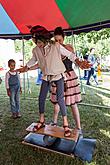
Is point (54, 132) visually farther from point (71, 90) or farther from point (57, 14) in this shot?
point (57, 14)

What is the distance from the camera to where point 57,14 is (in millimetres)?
4379

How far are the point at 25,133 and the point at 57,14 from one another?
2133 mm

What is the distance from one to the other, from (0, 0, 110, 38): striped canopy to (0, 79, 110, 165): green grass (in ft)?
5.37

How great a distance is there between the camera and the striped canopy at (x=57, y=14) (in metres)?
3.79

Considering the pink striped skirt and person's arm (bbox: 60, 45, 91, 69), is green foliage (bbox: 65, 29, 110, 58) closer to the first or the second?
the pink striped skirt

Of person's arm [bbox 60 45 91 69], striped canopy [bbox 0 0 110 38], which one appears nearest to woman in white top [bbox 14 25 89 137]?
person's arm [bbox 60 45 91 69]

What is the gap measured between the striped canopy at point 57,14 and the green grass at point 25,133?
1.64 m

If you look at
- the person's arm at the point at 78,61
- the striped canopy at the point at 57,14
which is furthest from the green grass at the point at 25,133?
the striped canopy at the point at 57,14

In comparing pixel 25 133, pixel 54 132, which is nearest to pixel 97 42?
pixel 25 133

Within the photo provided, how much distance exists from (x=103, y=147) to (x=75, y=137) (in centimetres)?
52

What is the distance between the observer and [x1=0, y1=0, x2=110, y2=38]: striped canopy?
3791mm

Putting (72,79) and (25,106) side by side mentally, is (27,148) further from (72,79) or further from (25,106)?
(25,106)

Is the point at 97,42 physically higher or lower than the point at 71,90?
higher

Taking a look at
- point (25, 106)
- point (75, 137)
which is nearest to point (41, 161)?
point (75, 137)
